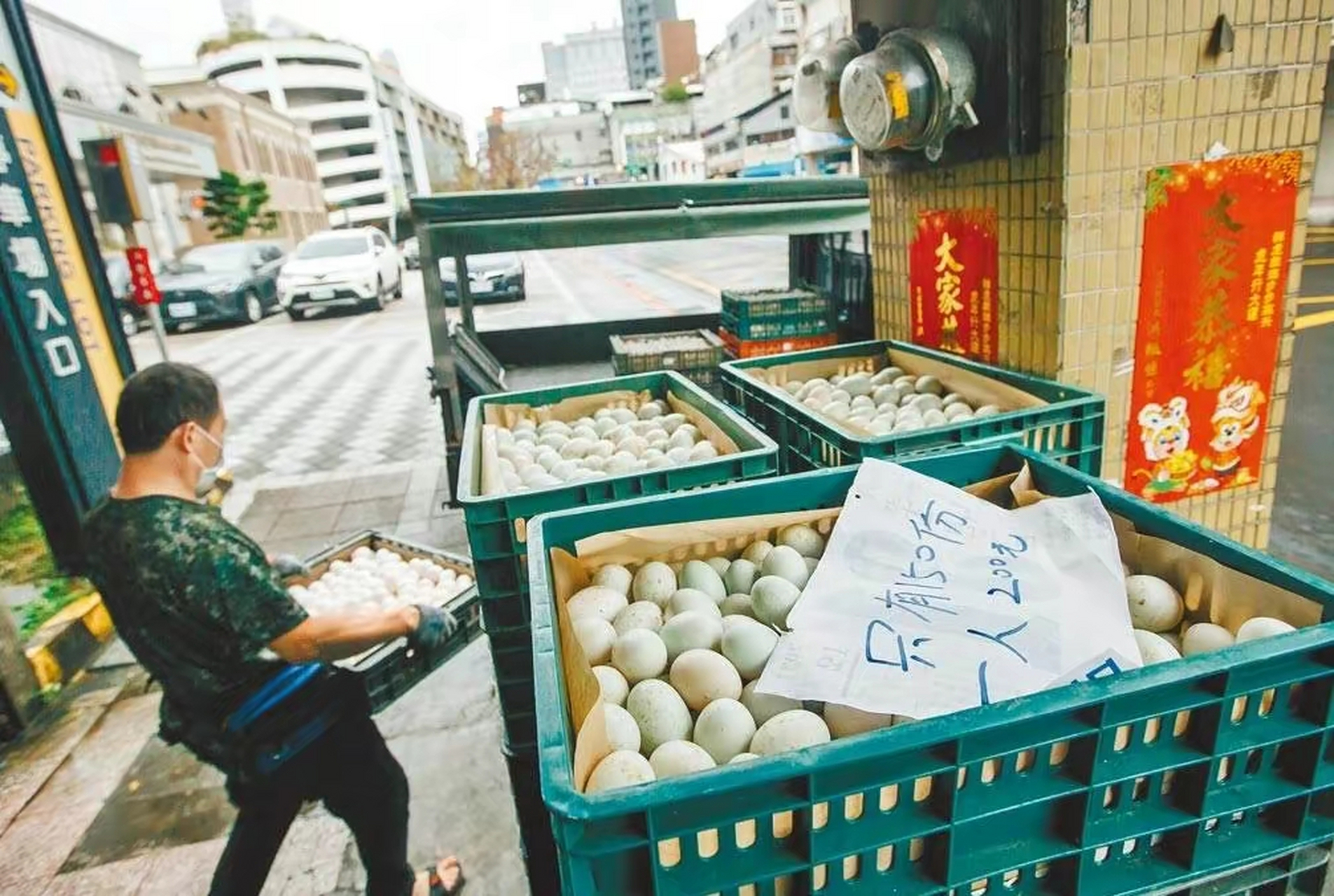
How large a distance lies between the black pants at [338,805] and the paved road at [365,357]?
12.9ft

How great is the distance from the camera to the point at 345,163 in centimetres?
7169

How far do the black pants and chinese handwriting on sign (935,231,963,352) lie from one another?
8.60 feet

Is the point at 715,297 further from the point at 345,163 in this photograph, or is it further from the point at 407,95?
the point at 407,95

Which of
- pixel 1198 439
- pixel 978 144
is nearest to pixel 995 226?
pixel 978 144

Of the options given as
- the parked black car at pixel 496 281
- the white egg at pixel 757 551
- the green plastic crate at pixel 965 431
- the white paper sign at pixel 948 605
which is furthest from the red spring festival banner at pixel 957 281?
the parked black car at pixel 496 281

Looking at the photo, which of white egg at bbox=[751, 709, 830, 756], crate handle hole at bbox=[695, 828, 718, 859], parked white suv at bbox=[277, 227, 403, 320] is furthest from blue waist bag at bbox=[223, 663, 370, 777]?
parked white suv at bbox=[277, 227, 403, 320]

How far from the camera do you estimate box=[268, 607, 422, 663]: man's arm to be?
189 cm

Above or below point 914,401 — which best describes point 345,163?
above

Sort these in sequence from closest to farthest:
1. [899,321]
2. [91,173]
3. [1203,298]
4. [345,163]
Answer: [1203,298] < [899,321] < [91,173] < [345,163]

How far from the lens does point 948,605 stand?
1.29 metres

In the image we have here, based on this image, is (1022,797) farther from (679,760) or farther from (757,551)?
(757,551)

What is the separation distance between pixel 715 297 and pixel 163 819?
504 inches

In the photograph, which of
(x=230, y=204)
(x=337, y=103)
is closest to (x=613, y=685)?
(x=230, y=204)

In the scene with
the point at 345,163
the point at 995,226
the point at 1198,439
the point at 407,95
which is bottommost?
the point at 1198,439
